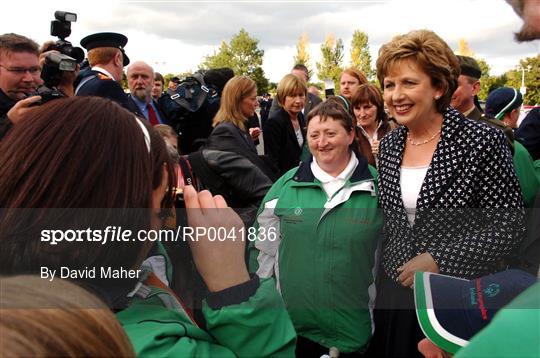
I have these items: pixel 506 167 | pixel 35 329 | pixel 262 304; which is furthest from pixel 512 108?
pixel 35 329

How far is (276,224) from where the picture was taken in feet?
8.80

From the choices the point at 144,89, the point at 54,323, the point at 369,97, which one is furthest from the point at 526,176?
the point at 144,89

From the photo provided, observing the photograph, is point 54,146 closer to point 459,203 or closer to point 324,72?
point 459,203

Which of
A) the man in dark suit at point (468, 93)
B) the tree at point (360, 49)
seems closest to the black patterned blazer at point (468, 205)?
the man in dark suit at point (468, 93)

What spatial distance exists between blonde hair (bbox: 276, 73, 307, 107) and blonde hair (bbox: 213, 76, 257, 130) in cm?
85

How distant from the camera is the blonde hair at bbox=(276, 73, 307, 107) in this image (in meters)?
4.99

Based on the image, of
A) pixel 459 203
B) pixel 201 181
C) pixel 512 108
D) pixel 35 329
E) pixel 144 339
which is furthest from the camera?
pixel 512 108

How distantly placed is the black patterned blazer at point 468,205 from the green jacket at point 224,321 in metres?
1.12

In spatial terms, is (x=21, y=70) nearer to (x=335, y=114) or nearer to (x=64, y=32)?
(x=64, y=32)

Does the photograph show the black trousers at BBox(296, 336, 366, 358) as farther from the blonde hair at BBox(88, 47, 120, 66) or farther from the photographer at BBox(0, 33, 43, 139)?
the blonde hair at BBox(88, 47, 120, 66)

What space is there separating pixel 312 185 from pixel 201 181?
108 centimetres

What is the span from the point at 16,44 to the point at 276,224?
7.40 ft

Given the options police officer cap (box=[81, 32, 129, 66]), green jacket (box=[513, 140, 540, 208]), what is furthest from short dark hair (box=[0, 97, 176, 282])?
police officer cap (box=[81, 32, 129, 66])

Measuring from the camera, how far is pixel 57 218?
3.17ft
